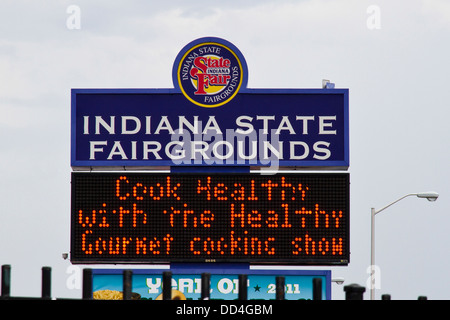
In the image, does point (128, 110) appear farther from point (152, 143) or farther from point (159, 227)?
point (159, 227)

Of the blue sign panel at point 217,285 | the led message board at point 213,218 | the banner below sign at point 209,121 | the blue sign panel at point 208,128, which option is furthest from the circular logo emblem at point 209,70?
the blue sign panel at point 217,285

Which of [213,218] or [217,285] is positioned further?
[217,285]

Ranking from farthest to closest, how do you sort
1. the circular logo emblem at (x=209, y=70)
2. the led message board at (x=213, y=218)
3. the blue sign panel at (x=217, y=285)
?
1. the blue sign panel at (x=217, y=285)
2. the circular logo emblem at (x=209, y=70)
3. the led message board at (x=213, y=218)

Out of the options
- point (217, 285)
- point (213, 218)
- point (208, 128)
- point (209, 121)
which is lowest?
point (217, 285)

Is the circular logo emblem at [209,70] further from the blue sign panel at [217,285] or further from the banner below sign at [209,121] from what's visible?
the blue sign panel at [217,285]

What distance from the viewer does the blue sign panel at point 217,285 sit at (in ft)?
69.7

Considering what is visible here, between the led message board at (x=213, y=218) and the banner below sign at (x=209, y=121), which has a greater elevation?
the banner below sign at (x=209, y=121)

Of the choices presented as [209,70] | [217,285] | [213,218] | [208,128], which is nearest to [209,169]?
[208,128]

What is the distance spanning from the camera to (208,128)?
68.1 ft

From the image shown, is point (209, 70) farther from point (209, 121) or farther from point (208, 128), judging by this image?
point (208, 128)

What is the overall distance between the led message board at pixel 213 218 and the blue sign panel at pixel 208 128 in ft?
3.03

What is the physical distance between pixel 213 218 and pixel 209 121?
2.47 metres
